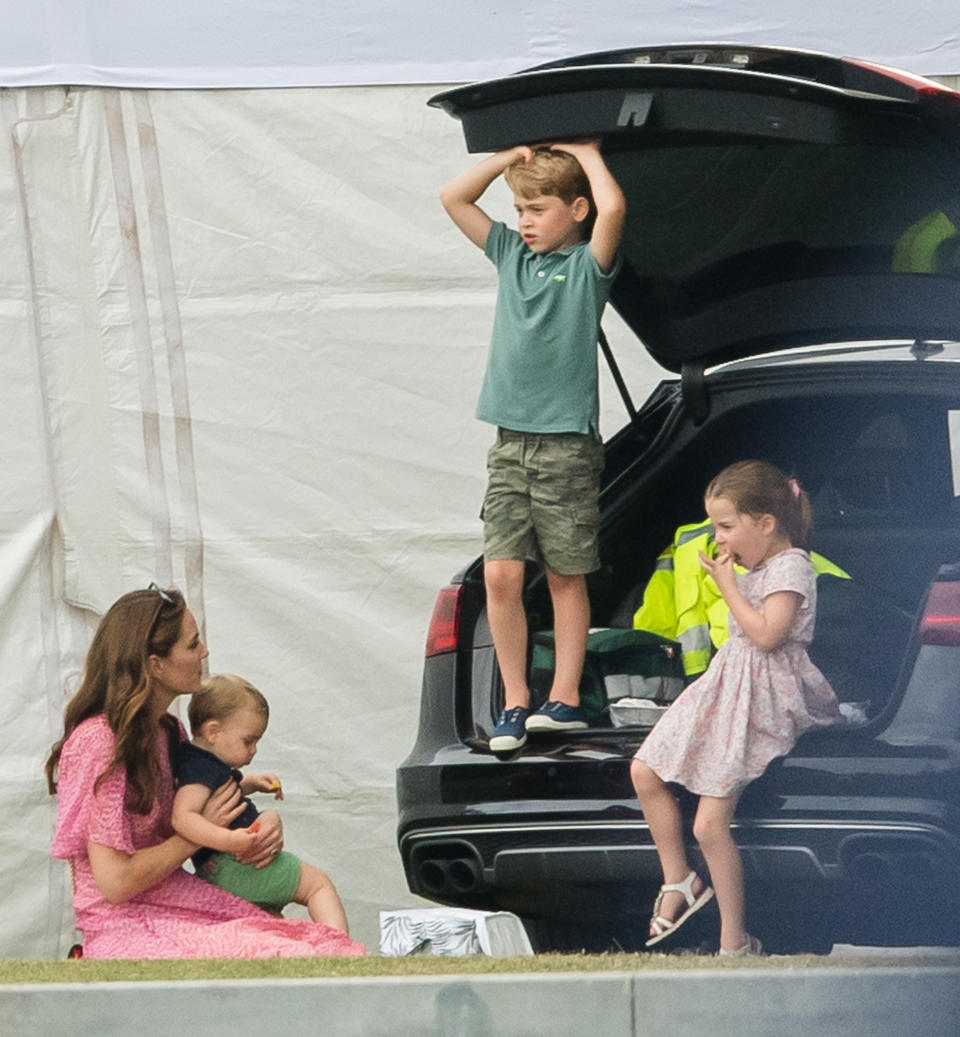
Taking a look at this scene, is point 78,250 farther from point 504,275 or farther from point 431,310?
point 504,275

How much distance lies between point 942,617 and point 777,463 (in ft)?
3.56

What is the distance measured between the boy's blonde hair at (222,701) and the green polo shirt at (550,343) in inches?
33.9

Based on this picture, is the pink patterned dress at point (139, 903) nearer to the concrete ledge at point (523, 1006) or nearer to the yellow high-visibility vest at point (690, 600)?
the concrete ledge at point (523, 1006)

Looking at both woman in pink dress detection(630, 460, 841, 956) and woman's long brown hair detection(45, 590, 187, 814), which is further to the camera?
woman's long brown hair detection(45, 590, 187, 814)

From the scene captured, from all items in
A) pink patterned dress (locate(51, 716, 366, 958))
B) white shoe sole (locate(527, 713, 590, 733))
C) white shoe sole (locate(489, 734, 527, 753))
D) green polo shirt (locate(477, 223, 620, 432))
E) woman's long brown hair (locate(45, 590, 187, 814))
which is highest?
green polo shirt (locate(477, 223, 620, 432))

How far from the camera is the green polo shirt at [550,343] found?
4246mm

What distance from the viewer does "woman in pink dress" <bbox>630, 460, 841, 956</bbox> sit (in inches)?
151

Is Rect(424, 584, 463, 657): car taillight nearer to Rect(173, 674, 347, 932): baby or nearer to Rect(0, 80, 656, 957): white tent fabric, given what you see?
Rect(173, 674, 347, 932): baby

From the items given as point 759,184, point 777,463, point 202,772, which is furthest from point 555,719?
point 759,184

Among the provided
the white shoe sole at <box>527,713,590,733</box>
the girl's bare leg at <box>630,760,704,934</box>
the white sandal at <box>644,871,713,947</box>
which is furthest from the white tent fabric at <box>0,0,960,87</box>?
the white sandal at <box>644,871,713,947</box>

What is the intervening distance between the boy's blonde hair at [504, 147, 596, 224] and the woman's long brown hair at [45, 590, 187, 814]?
122cm

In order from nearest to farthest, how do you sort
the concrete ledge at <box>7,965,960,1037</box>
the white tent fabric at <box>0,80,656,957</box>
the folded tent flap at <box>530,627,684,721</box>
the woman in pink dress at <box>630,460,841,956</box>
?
the concrete ledge at <box>7,965,960,1037</box> < the woman in pink dress at <box>630,460,841,956</box> < the folded tent flap at <box>530,627,684,721</box> < the white tent fabric at <box>0,80,656,957</box>

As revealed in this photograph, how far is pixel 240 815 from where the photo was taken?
423cm

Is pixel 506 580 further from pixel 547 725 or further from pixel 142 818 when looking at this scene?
pixel 142 818
